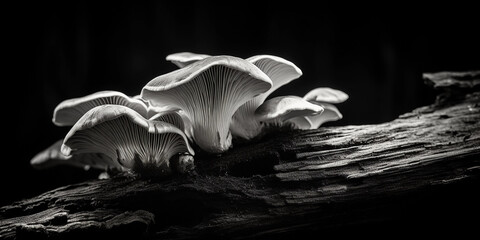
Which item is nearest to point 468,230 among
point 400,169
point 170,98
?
point 400,169

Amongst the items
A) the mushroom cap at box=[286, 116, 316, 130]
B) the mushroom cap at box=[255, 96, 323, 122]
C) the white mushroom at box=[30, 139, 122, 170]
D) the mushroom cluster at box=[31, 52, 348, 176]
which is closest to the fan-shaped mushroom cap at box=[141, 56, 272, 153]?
the mushroom cluster at box=[31, 52, 348, 176]

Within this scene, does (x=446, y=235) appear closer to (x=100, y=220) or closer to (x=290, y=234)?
(x=290, y=234)

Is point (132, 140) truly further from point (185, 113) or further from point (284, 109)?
point (284, 109)

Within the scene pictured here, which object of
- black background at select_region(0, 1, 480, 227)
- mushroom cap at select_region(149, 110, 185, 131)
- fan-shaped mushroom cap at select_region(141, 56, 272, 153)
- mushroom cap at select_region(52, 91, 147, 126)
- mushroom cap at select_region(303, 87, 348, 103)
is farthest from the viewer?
black background at select_region(0, 1, 480, 227)

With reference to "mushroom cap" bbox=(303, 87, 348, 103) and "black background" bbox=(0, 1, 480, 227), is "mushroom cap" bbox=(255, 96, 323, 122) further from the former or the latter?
"black background" bbox=(0, 1, 480, 227)

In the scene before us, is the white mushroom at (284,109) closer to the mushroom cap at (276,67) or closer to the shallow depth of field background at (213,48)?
the mushroom cap at (276,67)

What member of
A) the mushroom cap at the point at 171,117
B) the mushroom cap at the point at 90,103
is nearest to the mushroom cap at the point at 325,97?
the mushroom cap at the point at 171,117

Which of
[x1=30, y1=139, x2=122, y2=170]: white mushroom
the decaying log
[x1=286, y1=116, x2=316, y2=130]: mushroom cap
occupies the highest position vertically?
[x1=286, y1=116, x2=316, y2=130]: mushroom cap
